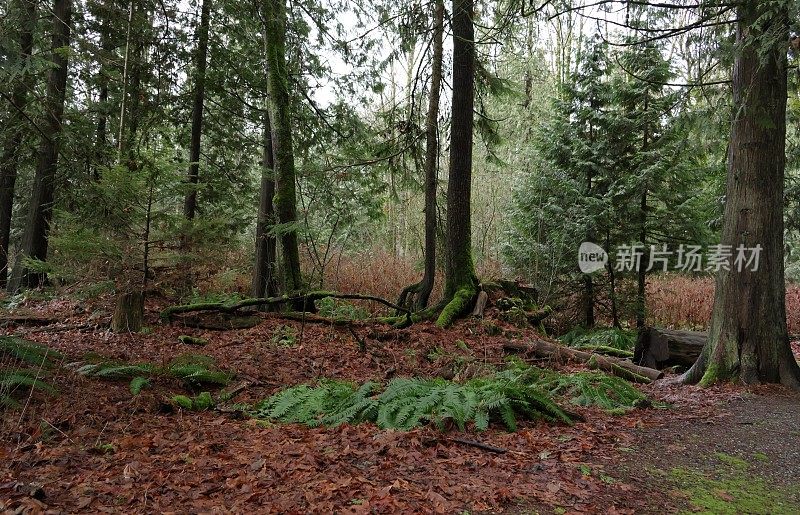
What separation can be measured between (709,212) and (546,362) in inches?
254

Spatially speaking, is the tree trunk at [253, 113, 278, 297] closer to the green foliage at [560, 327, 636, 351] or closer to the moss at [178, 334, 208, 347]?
the moss at [178, 334, 208, 347]

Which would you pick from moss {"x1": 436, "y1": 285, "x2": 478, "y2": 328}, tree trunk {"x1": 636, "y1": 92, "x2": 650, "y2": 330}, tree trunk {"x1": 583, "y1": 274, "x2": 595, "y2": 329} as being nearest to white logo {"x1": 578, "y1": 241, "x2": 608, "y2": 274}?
tree trunk {"x1": 583, "y1": 274, "x2": 595, "y2": 329}

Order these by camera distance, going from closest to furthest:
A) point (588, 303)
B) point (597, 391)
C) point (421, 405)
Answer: point (421, 405) → point (597, 391) → point (588, 303)

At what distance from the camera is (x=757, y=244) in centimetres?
594

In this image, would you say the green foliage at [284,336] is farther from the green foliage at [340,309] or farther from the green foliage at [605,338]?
the green foliage at [605,338]

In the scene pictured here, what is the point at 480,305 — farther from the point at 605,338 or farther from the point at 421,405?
the point at 421,405

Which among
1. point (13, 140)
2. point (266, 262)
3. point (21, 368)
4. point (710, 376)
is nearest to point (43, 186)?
point (13, 140)

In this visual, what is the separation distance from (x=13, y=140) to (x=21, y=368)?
28.1ft

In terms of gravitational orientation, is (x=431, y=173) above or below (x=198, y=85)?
below

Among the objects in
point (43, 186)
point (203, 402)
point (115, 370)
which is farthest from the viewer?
point (43, 186)

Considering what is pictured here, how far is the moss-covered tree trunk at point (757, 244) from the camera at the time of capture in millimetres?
5879

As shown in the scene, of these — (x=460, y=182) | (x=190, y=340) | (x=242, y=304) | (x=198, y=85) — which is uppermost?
(x=198, y=85)

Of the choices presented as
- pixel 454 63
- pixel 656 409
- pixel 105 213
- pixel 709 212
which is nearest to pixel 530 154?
pixel 709 212

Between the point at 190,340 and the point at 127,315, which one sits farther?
the point at 127,315
